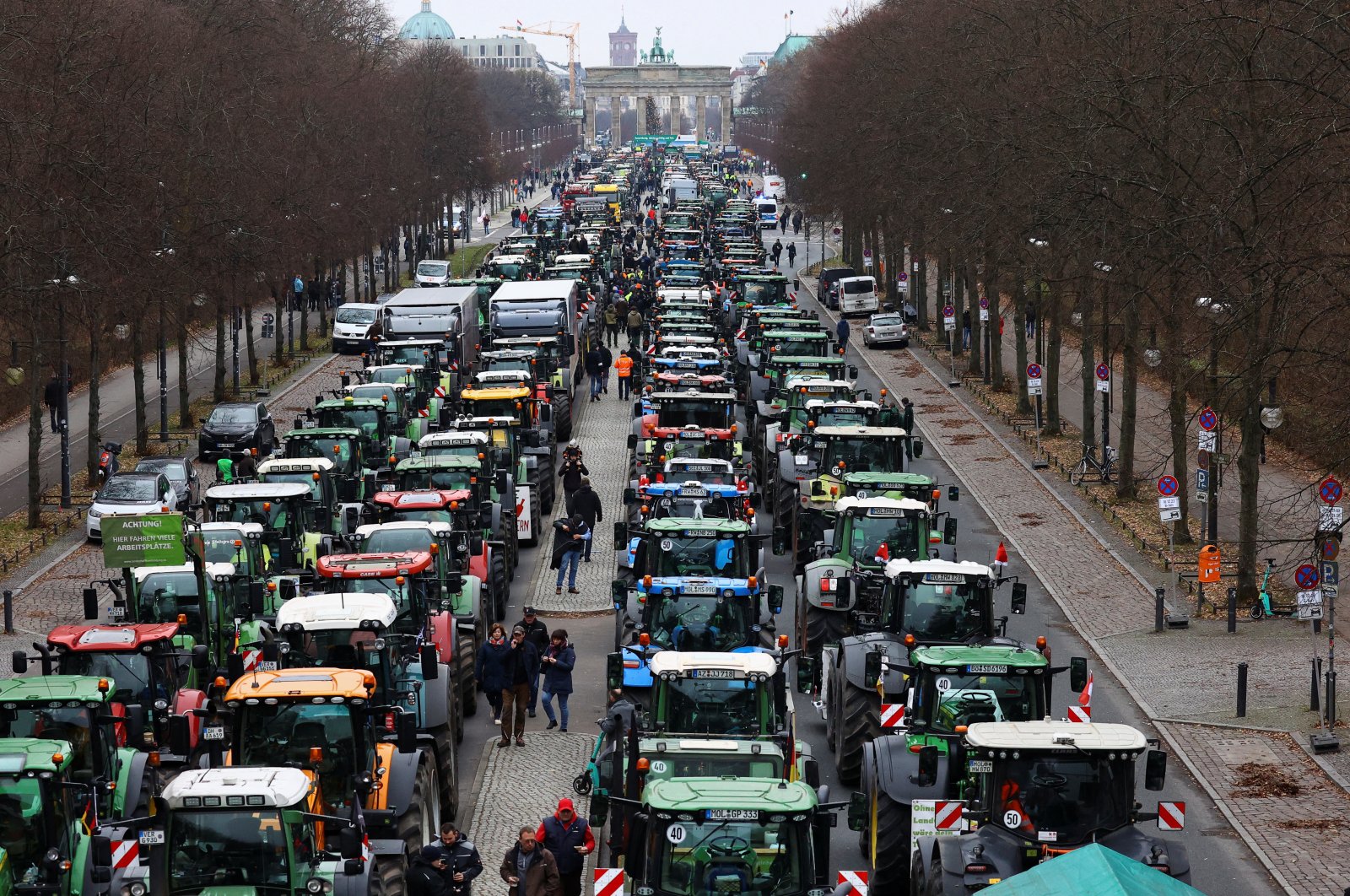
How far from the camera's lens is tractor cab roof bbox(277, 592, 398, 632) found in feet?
64.7

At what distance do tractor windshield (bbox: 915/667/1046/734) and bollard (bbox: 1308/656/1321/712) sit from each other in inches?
325

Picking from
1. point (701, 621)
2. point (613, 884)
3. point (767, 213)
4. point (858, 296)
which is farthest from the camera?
point (767, 213)

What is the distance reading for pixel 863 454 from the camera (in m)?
32.2

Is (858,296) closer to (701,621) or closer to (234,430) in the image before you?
(234,430)

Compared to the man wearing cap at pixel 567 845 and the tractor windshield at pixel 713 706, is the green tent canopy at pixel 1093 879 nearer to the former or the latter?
the man wearing cap at pixel 567 845

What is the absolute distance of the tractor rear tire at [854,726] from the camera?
20750mm

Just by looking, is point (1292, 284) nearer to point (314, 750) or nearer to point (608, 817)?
point (608, 817)

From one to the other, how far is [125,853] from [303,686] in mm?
1919

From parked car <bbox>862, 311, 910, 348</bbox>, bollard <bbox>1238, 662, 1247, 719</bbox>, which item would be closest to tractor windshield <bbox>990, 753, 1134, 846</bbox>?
bollard <bbox>1238, 662, 1247, 719</bbox>

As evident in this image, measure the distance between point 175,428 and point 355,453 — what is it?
1686 centimetres

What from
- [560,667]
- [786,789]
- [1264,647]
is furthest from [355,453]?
[786,789]

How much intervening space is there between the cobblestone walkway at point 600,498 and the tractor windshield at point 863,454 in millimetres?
4208

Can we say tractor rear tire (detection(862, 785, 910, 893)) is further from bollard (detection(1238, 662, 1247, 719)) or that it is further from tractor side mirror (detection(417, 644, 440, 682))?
bollard (detection(1238, 662, 1247, 719))

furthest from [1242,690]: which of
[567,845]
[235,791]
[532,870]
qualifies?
[235,791]
